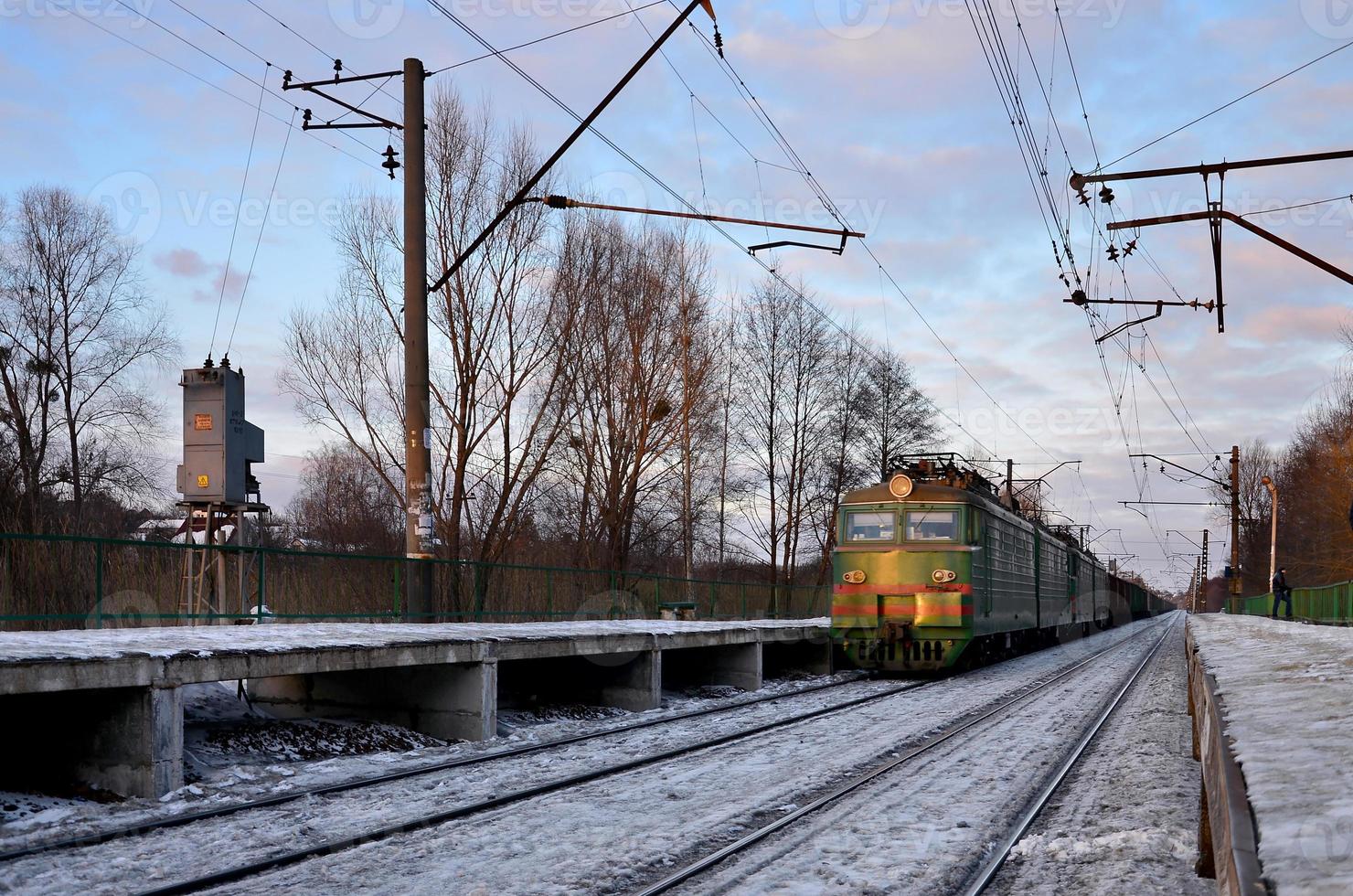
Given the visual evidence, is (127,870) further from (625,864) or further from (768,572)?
(768,572)

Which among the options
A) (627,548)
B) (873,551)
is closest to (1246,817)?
(873,551)

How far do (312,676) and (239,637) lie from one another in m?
2.55

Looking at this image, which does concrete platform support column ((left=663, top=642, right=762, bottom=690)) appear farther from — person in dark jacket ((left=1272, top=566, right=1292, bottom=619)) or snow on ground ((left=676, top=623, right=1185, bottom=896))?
person in dark jacket ((left=1272, top=566, right=1292, bottom=619))

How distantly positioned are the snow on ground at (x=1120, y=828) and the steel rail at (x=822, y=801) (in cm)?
135

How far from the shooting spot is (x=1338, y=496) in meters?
47.6

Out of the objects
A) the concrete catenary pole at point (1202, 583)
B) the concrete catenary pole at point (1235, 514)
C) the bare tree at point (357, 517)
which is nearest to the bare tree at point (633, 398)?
the bare tree at point (357, 517)

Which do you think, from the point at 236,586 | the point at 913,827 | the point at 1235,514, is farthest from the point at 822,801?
the point at 1235,514

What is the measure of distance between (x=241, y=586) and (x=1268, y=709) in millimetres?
10040

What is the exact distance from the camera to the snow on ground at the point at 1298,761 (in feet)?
11.0

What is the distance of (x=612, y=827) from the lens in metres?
7.28

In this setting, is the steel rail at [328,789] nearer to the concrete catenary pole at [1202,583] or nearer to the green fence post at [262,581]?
the green fence post at [262,581]

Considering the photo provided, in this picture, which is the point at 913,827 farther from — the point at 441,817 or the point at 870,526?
the point at 870,526

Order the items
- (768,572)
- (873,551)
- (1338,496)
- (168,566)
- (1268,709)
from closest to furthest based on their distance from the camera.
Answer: (1268,709)
(168,566)
(873,551)
(768,572)
(1338,496)

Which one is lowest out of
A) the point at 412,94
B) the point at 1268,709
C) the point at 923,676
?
the point at 923,676
